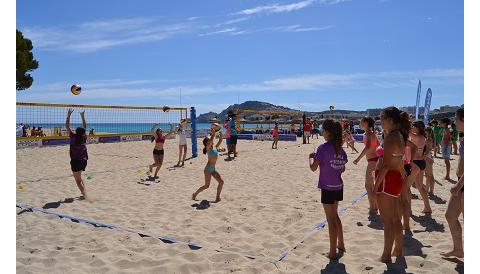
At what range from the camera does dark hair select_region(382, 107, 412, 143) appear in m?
3.27

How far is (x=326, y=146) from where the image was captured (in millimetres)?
3391

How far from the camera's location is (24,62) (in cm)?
1997

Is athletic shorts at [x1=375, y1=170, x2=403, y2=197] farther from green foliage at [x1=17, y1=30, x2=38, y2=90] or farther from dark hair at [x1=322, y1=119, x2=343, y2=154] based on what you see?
green foliage at [x1=17, y1=30, x2=38, y2=90]

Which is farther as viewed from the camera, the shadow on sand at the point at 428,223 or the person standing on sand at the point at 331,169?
the shadow on sand at the point at 428,223

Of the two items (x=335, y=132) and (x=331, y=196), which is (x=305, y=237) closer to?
(x=331, y=196)

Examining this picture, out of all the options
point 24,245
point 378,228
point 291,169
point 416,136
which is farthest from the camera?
point 291,169

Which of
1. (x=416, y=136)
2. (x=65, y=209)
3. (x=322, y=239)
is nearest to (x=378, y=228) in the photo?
(x=322, y=239)

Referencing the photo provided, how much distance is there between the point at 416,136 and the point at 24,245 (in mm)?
4755

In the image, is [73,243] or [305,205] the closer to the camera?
[73,243]

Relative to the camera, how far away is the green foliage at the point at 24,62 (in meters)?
19.7

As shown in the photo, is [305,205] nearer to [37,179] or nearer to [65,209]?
[65,209]

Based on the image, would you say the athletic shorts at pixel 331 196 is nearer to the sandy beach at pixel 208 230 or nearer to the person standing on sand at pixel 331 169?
the person standing on sand at pixel 331 169

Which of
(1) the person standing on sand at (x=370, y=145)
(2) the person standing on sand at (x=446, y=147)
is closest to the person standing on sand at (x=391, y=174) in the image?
(1) the person standing on sand at (x=370, y=145)

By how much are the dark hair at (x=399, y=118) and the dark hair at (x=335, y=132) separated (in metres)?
0.41
